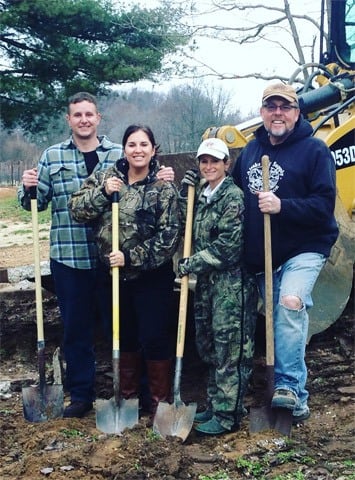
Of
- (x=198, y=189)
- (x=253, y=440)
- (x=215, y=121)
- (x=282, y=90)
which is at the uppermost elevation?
(x=215, y=121)

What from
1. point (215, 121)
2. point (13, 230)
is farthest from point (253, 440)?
point (215, 121)

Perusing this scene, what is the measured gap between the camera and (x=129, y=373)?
468 centimetres

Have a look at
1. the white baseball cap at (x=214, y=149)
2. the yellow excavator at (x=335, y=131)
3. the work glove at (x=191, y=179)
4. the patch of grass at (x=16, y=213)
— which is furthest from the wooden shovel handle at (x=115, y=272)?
the patch of grass at (x=16, y=213)

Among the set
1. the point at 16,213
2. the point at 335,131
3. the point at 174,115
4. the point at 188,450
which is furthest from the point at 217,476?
the point at 174,115

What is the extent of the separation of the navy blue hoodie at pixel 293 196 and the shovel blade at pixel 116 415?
3.56 feet

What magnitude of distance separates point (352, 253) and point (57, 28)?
9.96m

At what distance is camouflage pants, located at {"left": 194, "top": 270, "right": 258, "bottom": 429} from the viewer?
4316 mm

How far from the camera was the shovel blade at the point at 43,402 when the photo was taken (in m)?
4.69

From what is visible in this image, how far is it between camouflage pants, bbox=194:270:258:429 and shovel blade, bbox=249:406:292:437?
134 millimetres

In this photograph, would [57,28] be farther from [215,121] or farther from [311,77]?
[215,121]

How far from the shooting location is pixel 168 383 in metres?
4.65

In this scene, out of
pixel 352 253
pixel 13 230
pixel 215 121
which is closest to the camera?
pixel 352 253

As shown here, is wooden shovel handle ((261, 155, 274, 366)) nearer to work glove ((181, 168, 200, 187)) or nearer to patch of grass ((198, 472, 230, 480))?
work glove ((181, 168, 200, 187))

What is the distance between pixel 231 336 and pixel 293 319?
380mm
